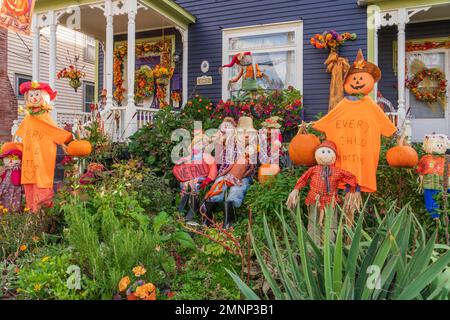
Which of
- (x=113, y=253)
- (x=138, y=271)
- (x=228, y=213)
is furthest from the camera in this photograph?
(x=228, y=213)

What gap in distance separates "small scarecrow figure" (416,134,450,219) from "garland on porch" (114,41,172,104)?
273 inches

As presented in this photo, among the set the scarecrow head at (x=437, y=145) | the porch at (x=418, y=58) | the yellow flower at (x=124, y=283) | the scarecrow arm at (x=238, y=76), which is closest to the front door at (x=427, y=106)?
the porch at (x=418, y=58)

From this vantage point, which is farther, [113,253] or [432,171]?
[432,171]

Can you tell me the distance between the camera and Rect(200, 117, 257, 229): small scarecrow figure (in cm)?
431

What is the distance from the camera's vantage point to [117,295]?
2.35 m

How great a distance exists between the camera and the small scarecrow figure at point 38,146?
4.34 meters

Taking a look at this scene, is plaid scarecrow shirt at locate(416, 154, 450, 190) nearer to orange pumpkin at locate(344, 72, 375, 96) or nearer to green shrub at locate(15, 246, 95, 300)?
orange pumpkin at locate(344, 72, 375, 96)

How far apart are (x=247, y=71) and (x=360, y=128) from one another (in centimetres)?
489

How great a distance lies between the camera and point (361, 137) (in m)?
3.44

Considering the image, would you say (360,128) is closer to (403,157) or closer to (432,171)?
(403,157)

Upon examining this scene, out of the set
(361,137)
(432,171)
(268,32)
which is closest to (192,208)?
(361,137)

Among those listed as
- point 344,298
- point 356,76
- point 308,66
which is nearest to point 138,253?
point 344,298

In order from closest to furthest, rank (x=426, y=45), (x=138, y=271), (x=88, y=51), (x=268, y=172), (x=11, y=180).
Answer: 1. (x=138, y=271)
2. (x=268, y=172)
3. (x=11, y=180)
4. (x=426, y=45)
5. (x=88, y=51)

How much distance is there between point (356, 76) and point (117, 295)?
2969 mm
